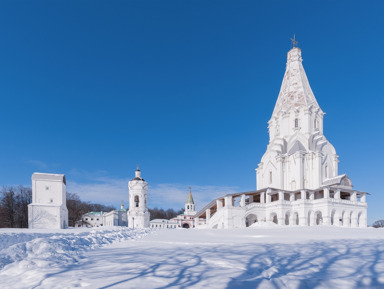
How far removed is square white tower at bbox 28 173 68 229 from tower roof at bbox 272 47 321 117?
35154 millimetres

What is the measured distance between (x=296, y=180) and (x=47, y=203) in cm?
3394

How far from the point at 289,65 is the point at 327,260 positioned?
44.8m

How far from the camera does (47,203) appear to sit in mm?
32875

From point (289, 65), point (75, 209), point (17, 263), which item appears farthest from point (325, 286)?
point (75, 209)

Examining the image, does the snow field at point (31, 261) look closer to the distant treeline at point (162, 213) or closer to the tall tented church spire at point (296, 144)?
the tall tented church spire at point (296, 144)

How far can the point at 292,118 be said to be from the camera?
136ft

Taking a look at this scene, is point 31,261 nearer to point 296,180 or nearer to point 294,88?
point 296,180

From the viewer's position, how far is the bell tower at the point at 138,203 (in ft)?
154

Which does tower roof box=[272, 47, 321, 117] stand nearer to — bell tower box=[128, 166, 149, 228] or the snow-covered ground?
bell tower box=[128, 166, 149, 228]

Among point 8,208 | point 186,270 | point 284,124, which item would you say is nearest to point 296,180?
point 284,124

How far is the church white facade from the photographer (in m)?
32.3

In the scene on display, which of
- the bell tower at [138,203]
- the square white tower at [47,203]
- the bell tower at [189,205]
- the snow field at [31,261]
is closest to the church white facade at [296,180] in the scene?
the bell tower at [138,203]

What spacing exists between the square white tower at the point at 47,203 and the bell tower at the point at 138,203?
555 inches

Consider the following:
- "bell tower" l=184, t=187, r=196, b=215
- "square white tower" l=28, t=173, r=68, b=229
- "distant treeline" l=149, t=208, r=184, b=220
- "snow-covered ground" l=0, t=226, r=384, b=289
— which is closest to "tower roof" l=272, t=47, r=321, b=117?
"square white tower" l=28, t=173, r=68, b=229
